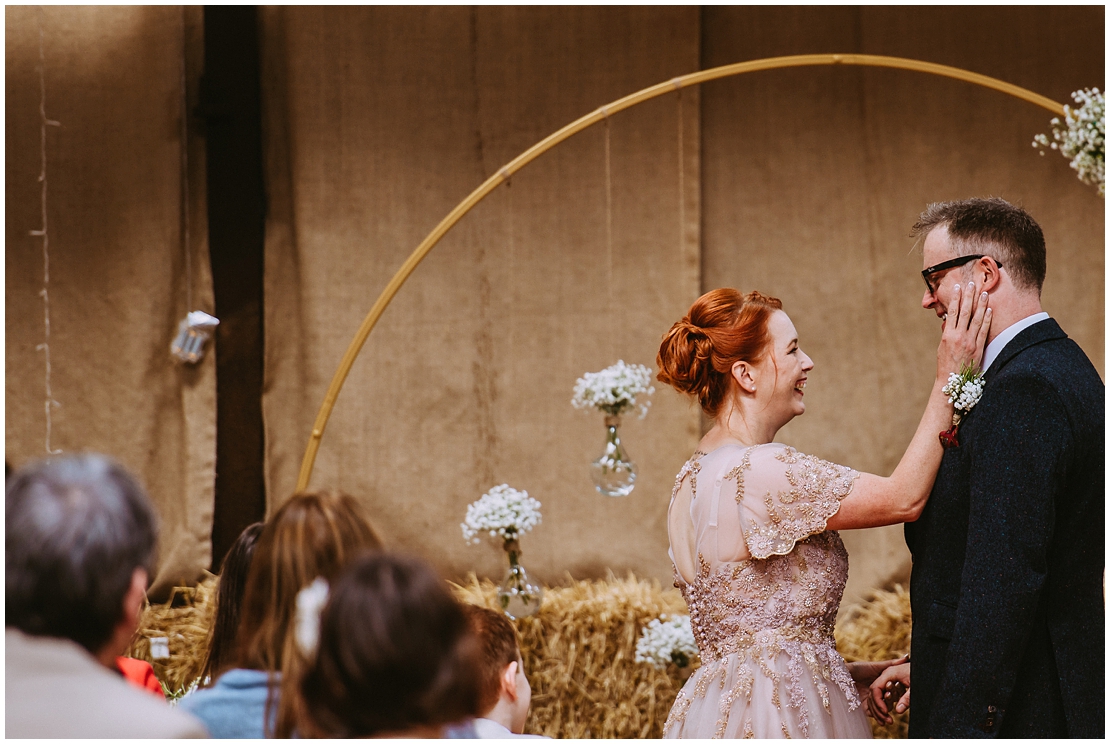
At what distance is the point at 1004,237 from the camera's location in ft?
7.52

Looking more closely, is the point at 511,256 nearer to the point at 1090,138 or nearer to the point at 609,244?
the point at 609,244

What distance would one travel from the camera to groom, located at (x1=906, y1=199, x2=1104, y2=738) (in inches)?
80.0

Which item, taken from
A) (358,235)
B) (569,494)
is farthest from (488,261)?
(569,494)

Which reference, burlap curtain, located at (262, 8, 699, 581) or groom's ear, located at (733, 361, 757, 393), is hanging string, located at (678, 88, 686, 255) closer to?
burlap curtain, located at (262, 8, 699, 581)

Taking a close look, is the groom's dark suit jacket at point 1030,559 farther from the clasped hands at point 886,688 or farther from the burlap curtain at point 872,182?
the burlap curtain at point 872,182

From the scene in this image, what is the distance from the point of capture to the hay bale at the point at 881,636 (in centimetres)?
412

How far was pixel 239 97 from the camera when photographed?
4457 millimetres

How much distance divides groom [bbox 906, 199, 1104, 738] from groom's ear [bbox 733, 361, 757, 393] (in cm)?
49

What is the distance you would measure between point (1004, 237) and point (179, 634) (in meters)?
3.28

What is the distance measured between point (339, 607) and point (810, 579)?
1.33 meters

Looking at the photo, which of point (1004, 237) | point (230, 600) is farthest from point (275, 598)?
point (1004, 237)

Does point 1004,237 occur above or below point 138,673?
above

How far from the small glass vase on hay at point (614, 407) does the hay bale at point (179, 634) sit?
1.59 metres

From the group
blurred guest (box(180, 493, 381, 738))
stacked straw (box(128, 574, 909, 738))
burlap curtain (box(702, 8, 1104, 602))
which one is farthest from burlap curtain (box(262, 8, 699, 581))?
blurred guest (box(180, 493, 381, 738))
